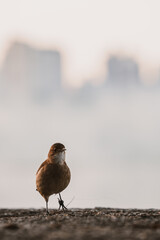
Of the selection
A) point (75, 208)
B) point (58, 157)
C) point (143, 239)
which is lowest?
point (143, 239)

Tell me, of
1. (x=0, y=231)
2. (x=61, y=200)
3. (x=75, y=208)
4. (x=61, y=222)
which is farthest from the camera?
(x=75, y=208)

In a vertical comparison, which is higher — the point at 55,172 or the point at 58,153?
the point at 58,153

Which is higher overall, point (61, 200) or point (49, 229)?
point (61, 200)

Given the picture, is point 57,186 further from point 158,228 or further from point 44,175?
point 158,228

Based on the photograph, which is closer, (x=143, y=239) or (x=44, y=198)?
(x=143, y=239)

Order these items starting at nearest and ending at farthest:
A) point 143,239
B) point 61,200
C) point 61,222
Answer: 1. point 143,239
2. point 61,222
3. point 61,200

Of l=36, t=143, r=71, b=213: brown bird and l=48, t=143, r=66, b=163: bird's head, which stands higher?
l=48, t=143, r=66, b=163: bird's head

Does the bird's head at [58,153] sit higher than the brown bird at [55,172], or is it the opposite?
the bird's head at [58,153]

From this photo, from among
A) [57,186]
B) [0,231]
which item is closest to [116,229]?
[0,231]
